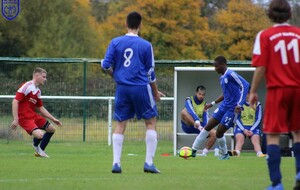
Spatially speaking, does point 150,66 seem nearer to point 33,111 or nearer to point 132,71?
point 132,71

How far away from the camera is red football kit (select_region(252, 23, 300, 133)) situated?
30.8 ft

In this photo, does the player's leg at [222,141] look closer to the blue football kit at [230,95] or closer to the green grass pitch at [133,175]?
the blue football kit at [230,95]

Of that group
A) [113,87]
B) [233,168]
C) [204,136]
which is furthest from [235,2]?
[233,168]

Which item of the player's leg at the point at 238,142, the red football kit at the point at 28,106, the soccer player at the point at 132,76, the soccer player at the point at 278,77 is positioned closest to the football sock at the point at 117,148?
the soccer player at the point at 132,76

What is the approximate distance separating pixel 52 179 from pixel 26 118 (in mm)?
6195

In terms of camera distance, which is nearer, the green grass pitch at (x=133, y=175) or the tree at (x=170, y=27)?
the green grass pitch at (x=133, y=175)

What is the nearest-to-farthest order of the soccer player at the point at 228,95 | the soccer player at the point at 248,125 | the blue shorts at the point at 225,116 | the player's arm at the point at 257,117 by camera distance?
the soccer player at the point at 228,95, the blue shorts at the point at 225,116, the soccer player at the point at 248,125, the player's arm at the point at 257,117

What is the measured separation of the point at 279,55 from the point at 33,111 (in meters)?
8.92

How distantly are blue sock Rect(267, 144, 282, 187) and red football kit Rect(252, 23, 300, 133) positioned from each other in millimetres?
206

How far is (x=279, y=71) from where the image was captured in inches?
371

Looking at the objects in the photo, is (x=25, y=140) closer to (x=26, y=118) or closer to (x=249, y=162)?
(x=26, y=118)

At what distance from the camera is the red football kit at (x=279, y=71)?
369 inches

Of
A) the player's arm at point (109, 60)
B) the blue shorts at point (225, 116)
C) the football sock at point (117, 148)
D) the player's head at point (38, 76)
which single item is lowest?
the football sock at point (117, 148)

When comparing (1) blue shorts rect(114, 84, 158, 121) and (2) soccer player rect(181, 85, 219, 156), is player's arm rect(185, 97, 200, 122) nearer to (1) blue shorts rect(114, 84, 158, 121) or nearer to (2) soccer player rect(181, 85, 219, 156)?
(2) soccer player rect(181, 85, 219, 156)
